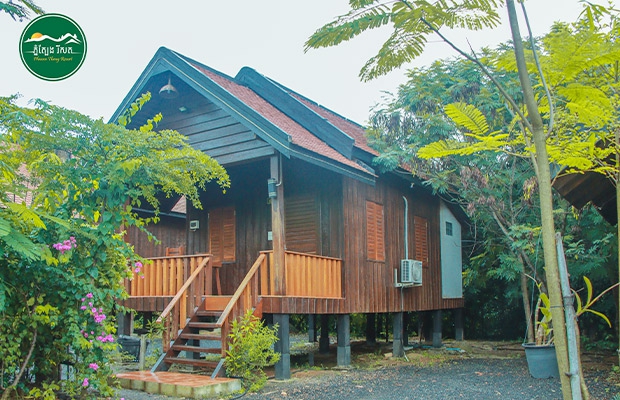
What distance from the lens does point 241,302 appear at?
29.8ft

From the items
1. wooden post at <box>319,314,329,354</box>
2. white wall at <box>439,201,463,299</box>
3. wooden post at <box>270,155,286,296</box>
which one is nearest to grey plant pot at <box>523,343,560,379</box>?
wooden post at <box>270,155,286,296</box>

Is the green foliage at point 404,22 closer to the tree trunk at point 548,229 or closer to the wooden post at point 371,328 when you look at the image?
the tree trunk at point 548,229

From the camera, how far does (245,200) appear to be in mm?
12406

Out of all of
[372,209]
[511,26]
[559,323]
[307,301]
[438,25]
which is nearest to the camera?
[559,323]

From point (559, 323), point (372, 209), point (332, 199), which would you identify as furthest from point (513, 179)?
point (559, 323)

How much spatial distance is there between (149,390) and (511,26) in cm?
664

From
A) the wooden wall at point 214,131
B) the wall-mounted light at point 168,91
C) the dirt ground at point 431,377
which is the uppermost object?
the wall-mounted light at point 168,91

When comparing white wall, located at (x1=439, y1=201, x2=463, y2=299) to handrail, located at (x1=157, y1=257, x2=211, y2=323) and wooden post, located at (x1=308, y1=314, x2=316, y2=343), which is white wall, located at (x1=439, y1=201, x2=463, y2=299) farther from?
handrail, located at (x1=157, y1=257, x2=211, y2=323)

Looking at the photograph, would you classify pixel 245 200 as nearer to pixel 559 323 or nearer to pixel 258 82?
pixel 258 82

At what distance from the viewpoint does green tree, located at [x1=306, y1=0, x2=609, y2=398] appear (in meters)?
2.84

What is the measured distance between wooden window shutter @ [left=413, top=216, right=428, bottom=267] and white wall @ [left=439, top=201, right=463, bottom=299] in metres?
1.01

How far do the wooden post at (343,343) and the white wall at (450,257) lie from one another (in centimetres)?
474

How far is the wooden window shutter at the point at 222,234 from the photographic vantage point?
40.9 feet

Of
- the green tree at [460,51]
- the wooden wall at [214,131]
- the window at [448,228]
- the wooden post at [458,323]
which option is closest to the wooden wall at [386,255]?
the window at [448,228]
